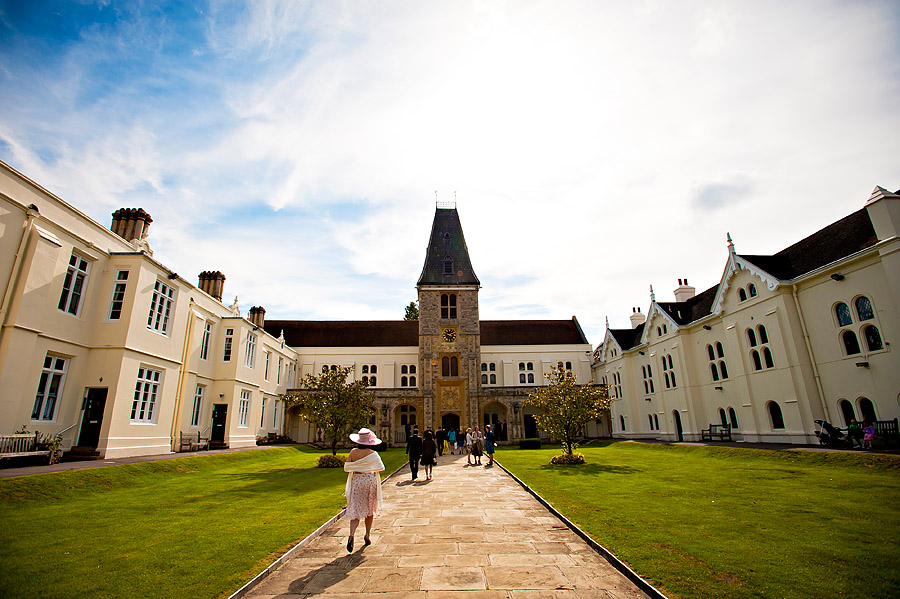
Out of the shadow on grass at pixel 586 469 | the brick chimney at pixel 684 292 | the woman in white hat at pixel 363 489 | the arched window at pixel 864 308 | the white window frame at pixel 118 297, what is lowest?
the shadow on grass at pixel 586 469

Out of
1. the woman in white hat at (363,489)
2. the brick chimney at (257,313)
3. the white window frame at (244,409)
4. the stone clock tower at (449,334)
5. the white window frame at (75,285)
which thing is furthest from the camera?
the stone clock tower at (449,334)

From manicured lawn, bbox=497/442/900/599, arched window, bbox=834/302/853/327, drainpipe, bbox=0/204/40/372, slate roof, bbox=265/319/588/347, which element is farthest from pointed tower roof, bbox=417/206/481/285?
drainpipe, bbox=0/204/40/372

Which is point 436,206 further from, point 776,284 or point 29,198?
point 29,198

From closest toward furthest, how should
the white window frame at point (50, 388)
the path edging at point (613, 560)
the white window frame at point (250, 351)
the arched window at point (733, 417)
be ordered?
the path edging at point (613, 560)
the white window frame at point (50, 388)
the arched window at point (733, 417)
the white window frame at point (250, 351)

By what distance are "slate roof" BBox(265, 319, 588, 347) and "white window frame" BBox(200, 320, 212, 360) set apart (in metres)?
A: 21.1

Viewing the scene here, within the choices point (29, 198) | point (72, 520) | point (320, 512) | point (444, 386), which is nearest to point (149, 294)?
point (29, 198)

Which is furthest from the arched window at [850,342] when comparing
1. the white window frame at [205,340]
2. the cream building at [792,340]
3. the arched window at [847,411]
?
the white window frame at [205,340]

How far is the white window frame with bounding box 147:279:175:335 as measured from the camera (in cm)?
1947

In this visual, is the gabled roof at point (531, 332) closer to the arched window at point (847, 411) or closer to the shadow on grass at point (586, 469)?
the shadow on grass at point (586, 469)

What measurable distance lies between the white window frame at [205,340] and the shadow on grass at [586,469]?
1962 cm

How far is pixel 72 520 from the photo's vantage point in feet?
29.0

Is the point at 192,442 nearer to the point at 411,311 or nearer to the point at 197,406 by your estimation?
the point at 197,406

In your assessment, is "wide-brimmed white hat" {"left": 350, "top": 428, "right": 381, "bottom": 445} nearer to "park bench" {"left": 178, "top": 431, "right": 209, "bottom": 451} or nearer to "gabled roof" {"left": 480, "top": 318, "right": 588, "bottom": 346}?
"park bench" {"left": 178, "top": 431, "right": 209, "bottom": 451}

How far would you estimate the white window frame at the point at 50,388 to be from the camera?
15.0 meters
